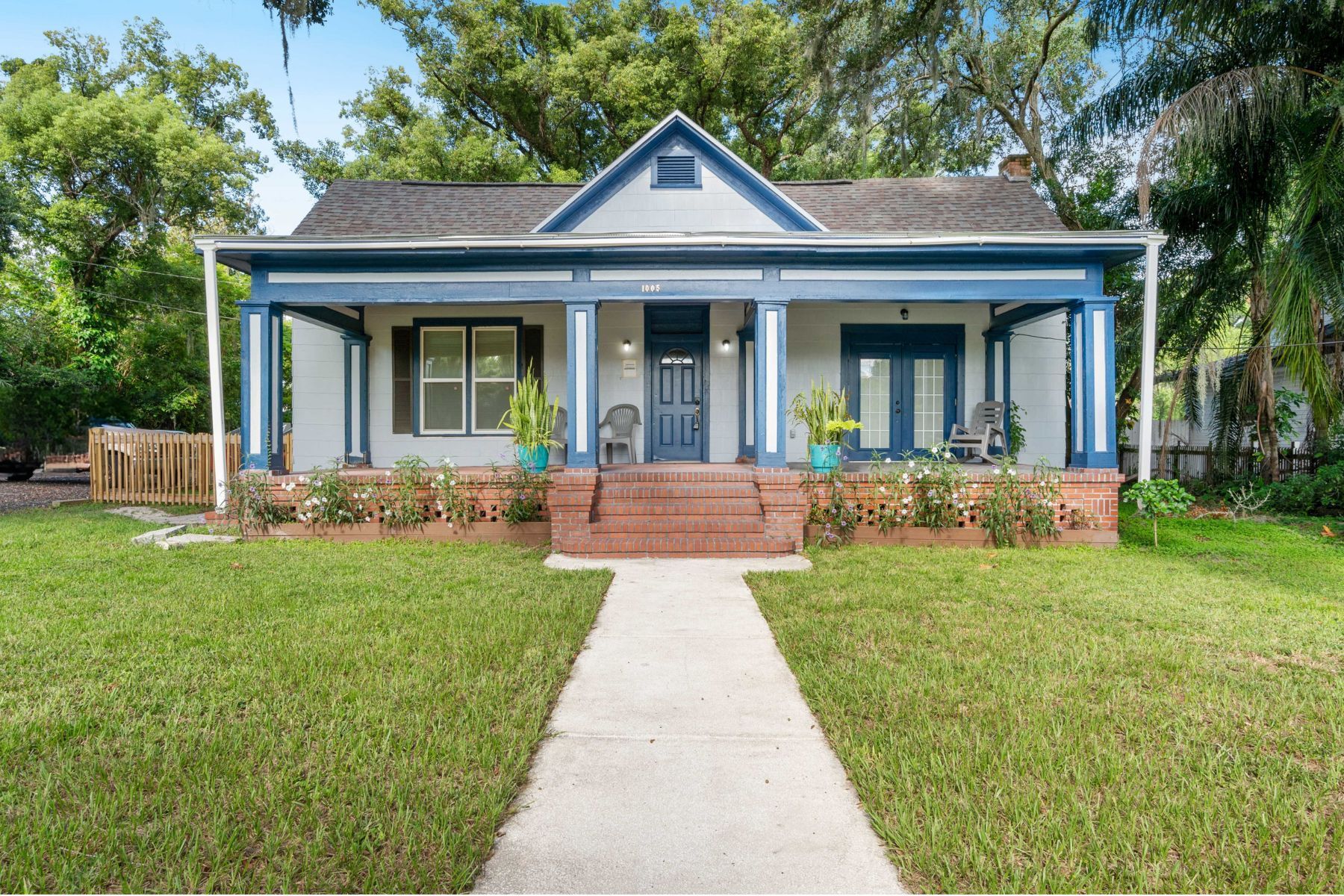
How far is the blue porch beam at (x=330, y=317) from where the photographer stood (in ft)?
27.2

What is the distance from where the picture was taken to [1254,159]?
905 cm

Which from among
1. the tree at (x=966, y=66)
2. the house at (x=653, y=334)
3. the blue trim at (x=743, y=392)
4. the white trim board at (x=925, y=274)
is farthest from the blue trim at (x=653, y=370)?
the tree at (x=966, y=66)

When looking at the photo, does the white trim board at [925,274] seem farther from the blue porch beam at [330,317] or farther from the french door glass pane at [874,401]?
the blue porch beam at [330,317]

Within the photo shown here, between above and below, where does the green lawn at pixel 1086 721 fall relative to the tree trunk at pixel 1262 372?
below

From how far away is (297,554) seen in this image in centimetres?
639

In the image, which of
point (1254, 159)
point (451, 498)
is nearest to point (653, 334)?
point (451, 498)

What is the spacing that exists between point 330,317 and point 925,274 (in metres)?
7.56

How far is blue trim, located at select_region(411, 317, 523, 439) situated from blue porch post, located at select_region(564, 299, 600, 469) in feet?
8.44

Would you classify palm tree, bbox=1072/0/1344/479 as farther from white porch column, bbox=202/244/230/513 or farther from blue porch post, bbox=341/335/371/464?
white porch column, bbox=202/244/230/513

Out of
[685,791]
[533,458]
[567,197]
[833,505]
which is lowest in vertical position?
[685,791]

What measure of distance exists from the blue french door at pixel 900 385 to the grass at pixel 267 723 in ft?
19.9

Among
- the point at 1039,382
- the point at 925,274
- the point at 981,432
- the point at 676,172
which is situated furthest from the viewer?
the point at 1039,382

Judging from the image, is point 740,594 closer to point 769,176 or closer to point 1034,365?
point 1034,365

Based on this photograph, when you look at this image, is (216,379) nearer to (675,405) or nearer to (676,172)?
(675,405)
